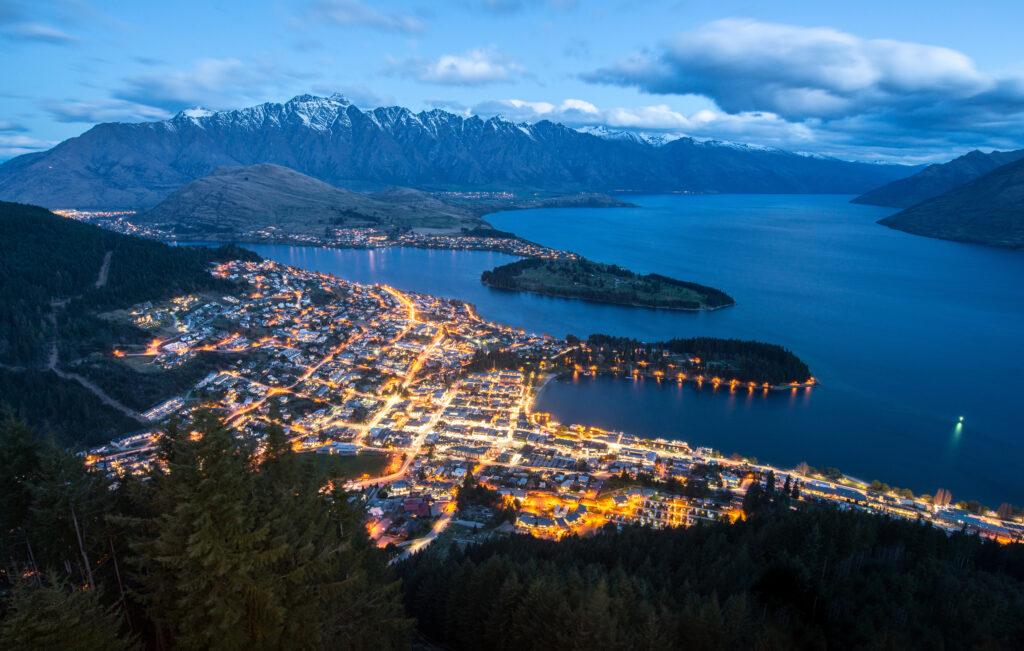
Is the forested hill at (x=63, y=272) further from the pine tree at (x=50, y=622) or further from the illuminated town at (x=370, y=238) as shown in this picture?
the illuminated town at (x=370, y=238)

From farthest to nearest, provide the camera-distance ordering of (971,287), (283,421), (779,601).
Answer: (971,287), (283,421), (779,601)

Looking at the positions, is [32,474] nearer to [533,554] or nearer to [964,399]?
[533,554]

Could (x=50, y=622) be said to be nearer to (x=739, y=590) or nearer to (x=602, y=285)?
(x=739, y=590)

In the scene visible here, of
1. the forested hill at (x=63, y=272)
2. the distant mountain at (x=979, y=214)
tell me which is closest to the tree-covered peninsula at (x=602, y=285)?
the forested hill at (x=63, y=272)

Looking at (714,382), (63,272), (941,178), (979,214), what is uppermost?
(941,178)

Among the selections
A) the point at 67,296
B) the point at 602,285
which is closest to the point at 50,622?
the point at 67,296

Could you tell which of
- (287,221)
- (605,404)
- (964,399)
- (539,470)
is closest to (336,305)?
(605,404)

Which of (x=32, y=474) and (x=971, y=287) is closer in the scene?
(x=32, y=474)
